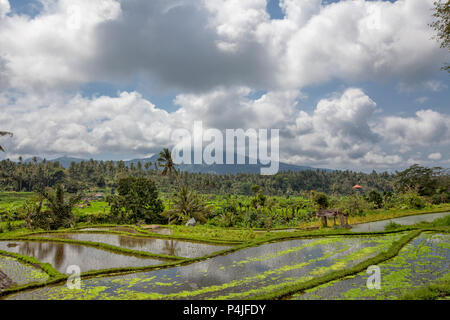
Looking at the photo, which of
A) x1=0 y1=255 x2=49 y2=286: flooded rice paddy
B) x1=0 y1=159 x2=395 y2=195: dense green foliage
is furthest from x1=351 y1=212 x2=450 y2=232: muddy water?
x1=0 y1=159 x2=395 y2=195: dense green foliage

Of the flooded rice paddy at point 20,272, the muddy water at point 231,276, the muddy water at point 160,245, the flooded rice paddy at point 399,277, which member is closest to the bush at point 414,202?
the muddy water at point 231,276

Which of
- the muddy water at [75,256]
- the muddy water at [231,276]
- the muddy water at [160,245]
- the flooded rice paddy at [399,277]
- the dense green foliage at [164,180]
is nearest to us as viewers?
the flooded rice paddy at [399,277]

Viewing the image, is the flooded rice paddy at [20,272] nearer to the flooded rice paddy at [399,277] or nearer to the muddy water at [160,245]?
the muddy water at [160,245]

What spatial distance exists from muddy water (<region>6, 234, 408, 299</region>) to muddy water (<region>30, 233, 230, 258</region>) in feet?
7.12

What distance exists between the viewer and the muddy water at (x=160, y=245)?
44.5 ft

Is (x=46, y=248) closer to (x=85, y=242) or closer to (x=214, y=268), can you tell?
(x=85, y=242)

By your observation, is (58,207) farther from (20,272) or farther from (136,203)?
(20,272)

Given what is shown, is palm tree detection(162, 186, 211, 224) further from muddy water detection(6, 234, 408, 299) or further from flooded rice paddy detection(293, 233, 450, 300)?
flooded rice paddy detection(293, 233, 450, 300)

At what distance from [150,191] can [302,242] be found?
20.3m

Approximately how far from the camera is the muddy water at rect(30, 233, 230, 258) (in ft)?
44.5

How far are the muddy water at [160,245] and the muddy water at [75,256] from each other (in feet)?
4.85
